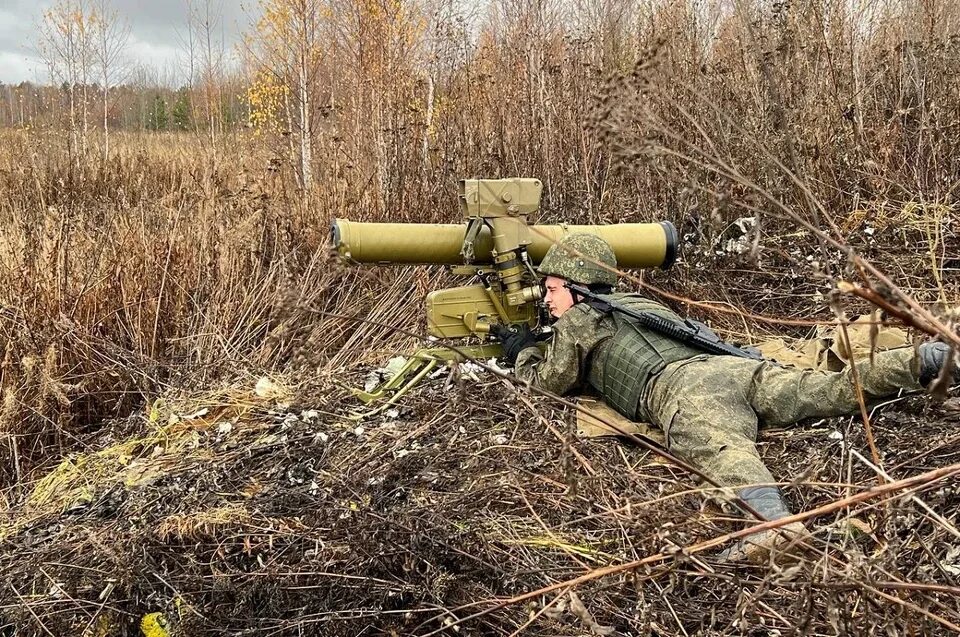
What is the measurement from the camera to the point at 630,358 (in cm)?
297

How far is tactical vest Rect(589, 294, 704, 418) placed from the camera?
2.93 metres

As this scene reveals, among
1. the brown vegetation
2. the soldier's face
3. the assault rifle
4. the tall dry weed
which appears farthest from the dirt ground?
the tall dry weed

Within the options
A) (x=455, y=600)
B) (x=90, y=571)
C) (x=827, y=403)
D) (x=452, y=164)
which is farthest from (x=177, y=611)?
(x=452, y=164)

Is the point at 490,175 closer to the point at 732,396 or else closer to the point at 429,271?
the point at 429,271

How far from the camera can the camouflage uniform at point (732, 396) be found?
2.53 metres

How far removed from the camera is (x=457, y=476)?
275 cm

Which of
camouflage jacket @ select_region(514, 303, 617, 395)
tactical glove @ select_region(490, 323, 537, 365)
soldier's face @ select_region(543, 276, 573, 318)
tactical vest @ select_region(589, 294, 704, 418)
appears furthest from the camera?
tactical glove @ select_region(490, 323, 537, 365)

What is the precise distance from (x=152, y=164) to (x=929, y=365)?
10037mm

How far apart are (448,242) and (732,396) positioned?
1303 millimetres

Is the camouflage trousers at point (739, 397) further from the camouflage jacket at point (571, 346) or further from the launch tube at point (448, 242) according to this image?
the launch tube at point (448, 242)

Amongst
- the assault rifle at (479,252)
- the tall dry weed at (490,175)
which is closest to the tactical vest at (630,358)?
the assault rifle at (479,252)

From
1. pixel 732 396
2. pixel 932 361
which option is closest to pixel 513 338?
pixel 732 396

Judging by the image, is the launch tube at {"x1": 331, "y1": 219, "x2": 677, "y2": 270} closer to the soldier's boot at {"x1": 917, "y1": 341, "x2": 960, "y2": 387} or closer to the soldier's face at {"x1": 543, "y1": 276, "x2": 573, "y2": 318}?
the soldier's face at {"x1": 543, "y1": 276, "x2": 573, "y2": 318}

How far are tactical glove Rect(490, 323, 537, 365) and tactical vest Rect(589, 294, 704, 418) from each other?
319 millimetres
